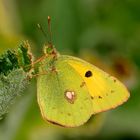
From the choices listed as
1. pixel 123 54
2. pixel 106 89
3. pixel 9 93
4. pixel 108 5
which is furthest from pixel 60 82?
pixel 108 5

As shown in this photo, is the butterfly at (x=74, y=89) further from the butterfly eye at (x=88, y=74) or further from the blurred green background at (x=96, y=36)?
the blurred green background at (x=96, y=36)

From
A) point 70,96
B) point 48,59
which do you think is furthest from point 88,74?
point 48,59

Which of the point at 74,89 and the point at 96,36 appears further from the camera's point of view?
the point at 96,36

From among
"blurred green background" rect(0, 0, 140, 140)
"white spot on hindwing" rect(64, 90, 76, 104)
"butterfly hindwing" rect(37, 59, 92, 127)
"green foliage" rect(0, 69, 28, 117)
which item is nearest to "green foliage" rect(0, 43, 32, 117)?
"green foliage" rect(0, 69, 28, 117)

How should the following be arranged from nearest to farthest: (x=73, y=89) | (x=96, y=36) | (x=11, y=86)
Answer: (x=11, y=86) < (x=73, y=89) < (x=96, y=36)

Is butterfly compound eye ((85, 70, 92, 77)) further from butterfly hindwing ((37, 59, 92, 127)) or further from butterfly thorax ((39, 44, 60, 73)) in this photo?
butterfly thorax ((39, 44, 60, 73))

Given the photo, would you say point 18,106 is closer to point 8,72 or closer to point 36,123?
Answer: point 36,123

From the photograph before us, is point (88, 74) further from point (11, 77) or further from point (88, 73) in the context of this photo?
point (11, 77)
